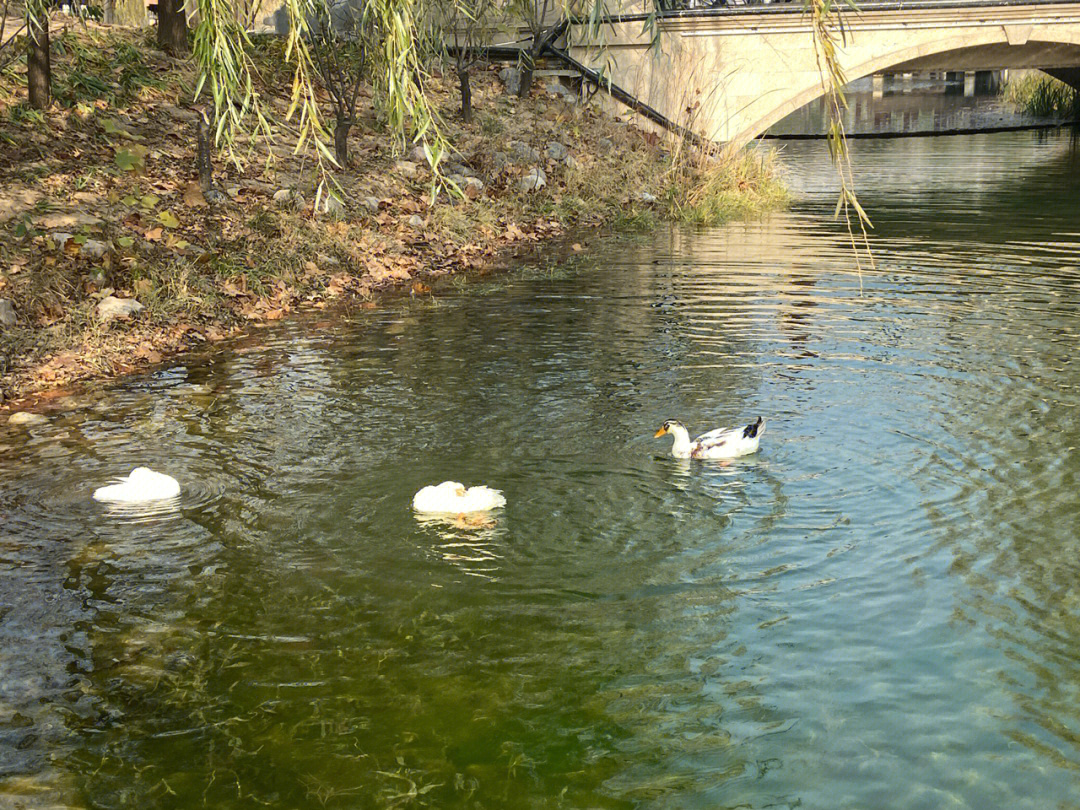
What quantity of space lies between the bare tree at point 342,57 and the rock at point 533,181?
11.3 ft

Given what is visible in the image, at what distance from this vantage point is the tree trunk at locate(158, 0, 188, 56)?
67.4 feet

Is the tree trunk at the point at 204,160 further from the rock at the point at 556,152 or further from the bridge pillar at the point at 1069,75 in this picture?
the bridge pillar at the point at 1069,75

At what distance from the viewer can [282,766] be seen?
15.3 feet

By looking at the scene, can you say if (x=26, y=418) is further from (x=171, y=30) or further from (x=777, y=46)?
(x=777, y=46)

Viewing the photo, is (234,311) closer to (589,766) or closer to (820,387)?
(820,387)

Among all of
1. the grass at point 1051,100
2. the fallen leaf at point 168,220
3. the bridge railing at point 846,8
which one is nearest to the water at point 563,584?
the fallen leaf at point 168,220

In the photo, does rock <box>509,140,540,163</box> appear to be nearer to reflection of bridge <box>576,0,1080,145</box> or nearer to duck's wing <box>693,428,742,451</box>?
reflection of bridge <box>576,0,1080,145</box>

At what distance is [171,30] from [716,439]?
675 inches

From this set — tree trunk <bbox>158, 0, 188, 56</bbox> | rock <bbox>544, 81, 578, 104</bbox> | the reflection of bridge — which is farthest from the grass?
tree trunk <bbox>158, 0, 188, 56</bbox>

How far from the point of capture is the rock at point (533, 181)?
21.4 metres

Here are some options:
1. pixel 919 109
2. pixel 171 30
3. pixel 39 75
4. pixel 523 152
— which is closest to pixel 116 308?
pixel 39 75

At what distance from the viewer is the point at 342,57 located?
2184 cm

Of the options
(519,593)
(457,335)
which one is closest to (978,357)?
(457,335)

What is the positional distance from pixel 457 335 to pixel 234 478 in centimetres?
479
